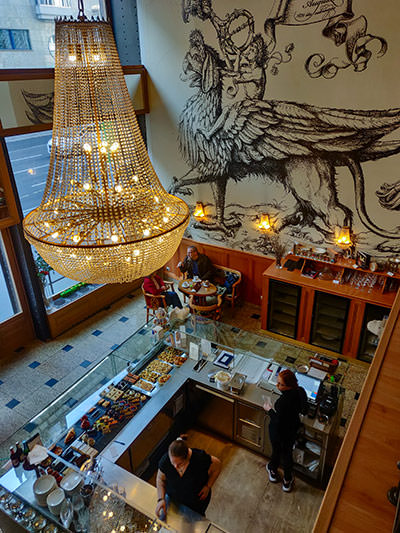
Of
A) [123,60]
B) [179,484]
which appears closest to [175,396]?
[179,484]

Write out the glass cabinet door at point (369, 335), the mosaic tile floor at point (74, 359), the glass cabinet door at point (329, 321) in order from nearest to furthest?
the mosaic tile floor at point (74, 359) < the glass cabinet door at point (369, 335) < the glass cabinet door at point (329, 321)

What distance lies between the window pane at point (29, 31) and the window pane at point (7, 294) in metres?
3.26

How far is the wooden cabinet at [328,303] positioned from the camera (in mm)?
6934

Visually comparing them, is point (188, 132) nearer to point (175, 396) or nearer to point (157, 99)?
point (157, 99)

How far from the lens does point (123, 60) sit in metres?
8.56

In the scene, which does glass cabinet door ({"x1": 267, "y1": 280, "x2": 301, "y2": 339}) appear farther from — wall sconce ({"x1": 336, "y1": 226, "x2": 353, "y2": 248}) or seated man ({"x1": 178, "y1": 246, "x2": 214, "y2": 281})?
seated man ({"x1": 178, "y1": 246, "x2": 214, "y2": 281})

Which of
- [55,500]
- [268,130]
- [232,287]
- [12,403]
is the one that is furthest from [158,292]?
[55,500]

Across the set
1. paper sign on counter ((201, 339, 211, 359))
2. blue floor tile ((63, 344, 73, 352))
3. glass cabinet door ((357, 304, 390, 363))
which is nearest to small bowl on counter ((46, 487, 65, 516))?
paper sign on counter ((201, 339, 211, 359))

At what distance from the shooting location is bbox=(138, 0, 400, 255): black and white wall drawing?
20.4ft

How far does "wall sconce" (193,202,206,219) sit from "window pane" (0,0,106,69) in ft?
12.0

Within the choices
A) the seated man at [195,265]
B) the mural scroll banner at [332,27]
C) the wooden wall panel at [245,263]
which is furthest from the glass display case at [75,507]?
the mural scroll banner at [332,27]

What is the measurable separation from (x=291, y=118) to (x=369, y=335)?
392 centimetres

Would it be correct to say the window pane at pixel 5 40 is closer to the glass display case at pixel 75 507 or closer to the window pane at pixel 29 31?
the window pane at pixel 29 31

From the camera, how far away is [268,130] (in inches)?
288
